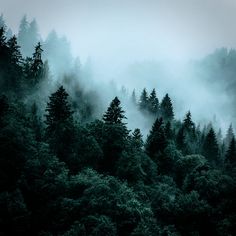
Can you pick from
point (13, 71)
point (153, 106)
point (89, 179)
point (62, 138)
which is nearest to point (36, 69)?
point (13, 71)

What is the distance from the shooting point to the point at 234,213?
176 feet

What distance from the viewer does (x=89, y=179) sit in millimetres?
48906

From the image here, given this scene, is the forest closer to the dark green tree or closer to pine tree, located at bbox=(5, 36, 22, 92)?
pine tree, located at bbox=(5, 36, 22, 92)

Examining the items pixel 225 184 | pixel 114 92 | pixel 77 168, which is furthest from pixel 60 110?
pixel 114 92

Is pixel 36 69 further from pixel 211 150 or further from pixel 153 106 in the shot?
pixel 211 150

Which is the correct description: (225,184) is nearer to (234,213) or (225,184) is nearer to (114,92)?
(234,213)

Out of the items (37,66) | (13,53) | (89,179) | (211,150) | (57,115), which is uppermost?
(37,66)

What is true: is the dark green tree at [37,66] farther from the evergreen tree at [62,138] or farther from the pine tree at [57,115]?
the evergreen tree at [62,138]

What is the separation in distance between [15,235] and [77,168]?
708 inches

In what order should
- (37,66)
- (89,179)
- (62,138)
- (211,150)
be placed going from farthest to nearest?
(211,150)
(37,66)
(62,138)
(89,179)

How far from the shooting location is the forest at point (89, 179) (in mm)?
42844

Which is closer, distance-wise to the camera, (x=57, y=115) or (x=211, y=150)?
(x=57, y=115)

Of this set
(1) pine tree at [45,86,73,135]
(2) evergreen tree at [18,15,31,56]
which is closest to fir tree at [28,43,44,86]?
(1) pine tree at [45,86,73,135]

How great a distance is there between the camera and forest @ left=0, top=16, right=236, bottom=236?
4284cm
